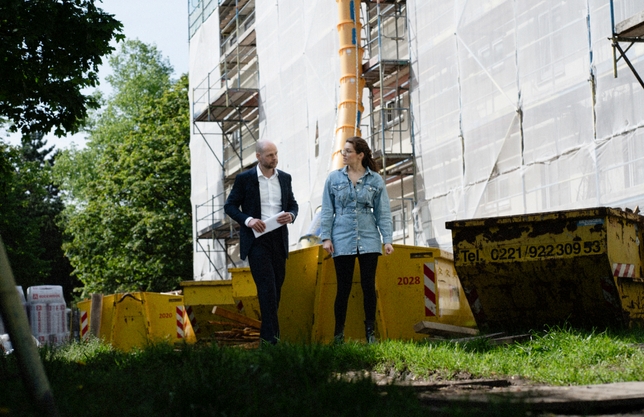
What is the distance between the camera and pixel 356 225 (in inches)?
375

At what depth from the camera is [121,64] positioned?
214ft

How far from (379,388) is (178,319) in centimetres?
1565

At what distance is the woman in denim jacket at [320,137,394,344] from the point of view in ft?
31.2

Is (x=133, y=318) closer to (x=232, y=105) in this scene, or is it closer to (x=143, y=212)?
(x=232, y=105)

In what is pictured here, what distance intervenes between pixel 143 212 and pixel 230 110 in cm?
1140

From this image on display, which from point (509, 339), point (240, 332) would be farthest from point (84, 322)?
point (509, 339)

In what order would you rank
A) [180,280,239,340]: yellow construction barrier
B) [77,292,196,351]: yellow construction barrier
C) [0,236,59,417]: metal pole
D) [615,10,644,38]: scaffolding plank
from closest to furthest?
[0,236,59,417]: metal pole < [615,10,644,38]: scaffolding plank < [180,280,239,340]: yellow construction barrier < [77,292,196,351]: yellow construction barrier

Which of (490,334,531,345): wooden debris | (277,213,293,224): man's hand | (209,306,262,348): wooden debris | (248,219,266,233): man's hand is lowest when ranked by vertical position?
(209,306,262,348): wooden debris

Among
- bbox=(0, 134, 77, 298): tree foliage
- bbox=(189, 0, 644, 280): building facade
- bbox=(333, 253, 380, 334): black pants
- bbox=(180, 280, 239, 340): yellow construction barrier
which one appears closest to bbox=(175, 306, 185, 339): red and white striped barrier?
bbox=(180, 280, 239, 340): yellow construction barrier

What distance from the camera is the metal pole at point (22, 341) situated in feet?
13.8

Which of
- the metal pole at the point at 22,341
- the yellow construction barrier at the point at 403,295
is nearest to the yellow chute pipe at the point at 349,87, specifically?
the yellow construction barrier at the point at 403,295

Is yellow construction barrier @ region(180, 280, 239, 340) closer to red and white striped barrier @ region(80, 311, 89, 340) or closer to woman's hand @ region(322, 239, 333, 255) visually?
red and white striped barrier @ region(80, 311, 89, 340)

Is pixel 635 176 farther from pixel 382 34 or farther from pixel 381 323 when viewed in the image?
pixel 382 34

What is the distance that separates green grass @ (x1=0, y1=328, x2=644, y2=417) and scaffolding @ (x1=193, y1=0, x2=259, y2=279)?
28.7 m
